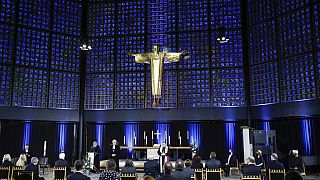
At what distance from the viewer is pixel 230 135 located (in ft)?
59.6

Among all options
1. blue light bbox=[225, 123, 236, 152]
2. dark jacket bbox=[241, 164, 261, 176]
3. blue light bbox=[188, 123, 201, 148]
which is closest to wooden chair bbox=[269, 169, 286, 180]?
dark jacket bbox=[241, 164, 261, 176]

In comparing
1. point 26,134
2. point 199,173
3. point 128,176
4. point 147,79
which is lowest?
point 199,173

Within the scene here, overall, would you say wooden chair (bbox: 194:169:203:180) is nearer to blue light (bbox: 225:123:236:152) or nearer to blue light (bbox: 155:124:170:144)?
blue light (bbox: 225:123:236:152)

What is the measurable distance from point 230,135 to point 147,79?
5530 millimetres

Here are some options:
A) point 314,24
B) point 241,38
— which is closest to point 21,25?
point 241,38

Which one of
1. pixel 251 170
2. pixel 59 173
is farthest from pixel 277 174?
pixel 59 173

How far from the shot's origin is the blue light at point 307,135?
16.4m

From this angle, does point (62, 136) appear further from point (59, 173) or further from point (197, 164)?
point (197, 164)

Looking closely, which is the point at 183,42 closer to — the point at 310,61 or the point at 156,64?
the point at 156,64

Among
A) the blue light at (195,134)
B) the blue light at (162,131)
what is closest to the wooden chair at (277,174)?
the blue light at (195,134)

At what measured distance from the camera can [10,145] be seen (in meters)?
17.6

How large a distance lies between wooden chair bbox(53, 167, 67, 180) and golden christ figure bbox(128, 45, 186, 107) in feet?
25.4

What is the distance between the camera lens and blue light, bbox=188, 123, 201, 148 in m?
18.5

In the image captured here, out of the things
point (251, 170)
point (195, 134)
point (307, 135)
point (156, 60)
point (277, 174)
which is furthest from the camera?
point (195, 134)
